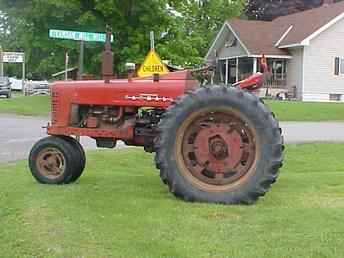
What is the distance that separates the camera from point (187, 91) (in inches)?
307

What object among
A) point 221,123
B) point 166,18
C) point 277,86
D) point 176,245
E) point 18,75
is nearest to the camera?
point 176,245

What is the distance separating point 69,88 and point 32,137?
10.1 m

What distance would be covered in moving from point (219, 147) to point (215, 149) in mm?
48

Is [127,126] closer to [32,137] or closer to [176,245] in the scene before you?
[176,245]

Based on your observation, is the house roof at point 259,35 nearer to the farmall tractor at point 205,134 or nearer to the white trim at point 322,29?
the white trim at point 322,29

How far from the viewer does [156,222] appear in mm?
6230

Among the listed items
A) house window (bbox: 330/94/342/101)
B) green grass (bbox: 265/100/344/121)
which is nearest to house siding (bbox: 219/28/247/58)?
house window (bbox: 330/94/342/101)

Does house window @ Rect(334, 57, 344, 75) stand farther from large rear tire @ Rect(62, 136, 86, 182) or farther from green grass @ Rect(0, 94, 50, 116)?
large rear tire @ Rect(62, 136, 86, 182)

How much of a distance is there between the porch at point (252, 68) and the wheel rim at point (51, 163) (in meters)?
37.4

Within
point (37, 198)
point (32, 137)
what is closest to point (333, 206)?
point (37, 198)

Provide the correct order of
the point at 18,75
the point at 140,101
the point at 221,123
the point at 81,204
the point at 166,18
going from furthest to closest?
1. the point at 18,75
2. the point at 166,18
3. the point at 140,101
4. the point at 221,123
5. the point at 81,204

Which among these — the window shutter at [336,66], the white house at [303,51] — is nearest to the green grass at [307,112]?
the white house at [303,51]

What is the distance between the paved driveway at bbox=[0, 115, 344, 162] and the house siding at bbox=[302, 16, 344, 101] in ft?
74.3

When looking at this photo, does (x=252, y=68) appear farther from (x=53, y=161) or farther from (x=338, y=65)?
(x=53, y=161)
